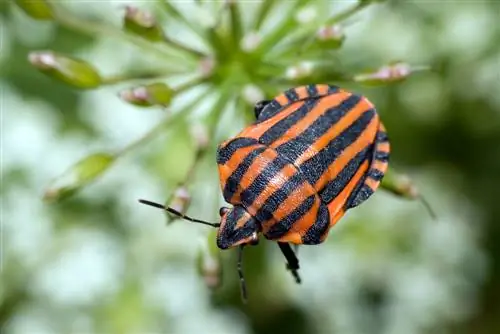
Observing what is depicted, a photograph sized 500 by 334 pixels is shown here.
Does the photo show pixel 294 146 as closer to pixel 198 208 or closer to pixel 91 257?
pixel 198 208

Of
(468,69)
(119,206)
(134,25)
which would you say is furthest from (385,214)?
(134,25)

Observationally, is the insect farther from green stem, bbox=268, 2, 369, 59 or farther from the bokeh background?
the bokeh background

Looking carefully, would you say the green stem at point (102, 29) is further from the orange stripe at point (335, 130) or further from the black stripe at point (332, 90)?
the orange stripe at point (335, 130)

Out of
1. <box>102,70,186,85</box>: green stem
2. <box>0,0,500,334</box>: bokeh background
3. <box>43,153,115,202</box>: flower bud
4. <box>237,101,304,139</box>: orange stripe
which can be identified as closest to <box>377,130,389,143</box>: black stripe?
<box>237,101,304,139</box>: orange stripe

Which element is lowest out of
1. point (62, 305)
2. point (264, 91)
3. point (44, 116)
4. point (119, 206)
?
point (62, 305)

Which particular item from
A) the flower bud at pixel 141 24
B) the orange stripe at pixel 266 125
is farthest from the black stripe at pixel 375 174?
the flower bud at pixel 141 24

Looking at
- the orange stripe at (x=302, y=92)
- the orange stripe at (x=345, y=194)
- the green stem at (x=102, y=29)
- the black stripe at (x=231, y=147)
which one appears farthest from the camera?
the green stem at (x=102, y=29)

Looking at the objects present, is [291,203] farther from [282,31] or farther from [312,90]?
[282,31]

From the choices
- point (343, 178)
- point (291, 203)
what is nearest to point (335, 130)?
point (343, 178)
